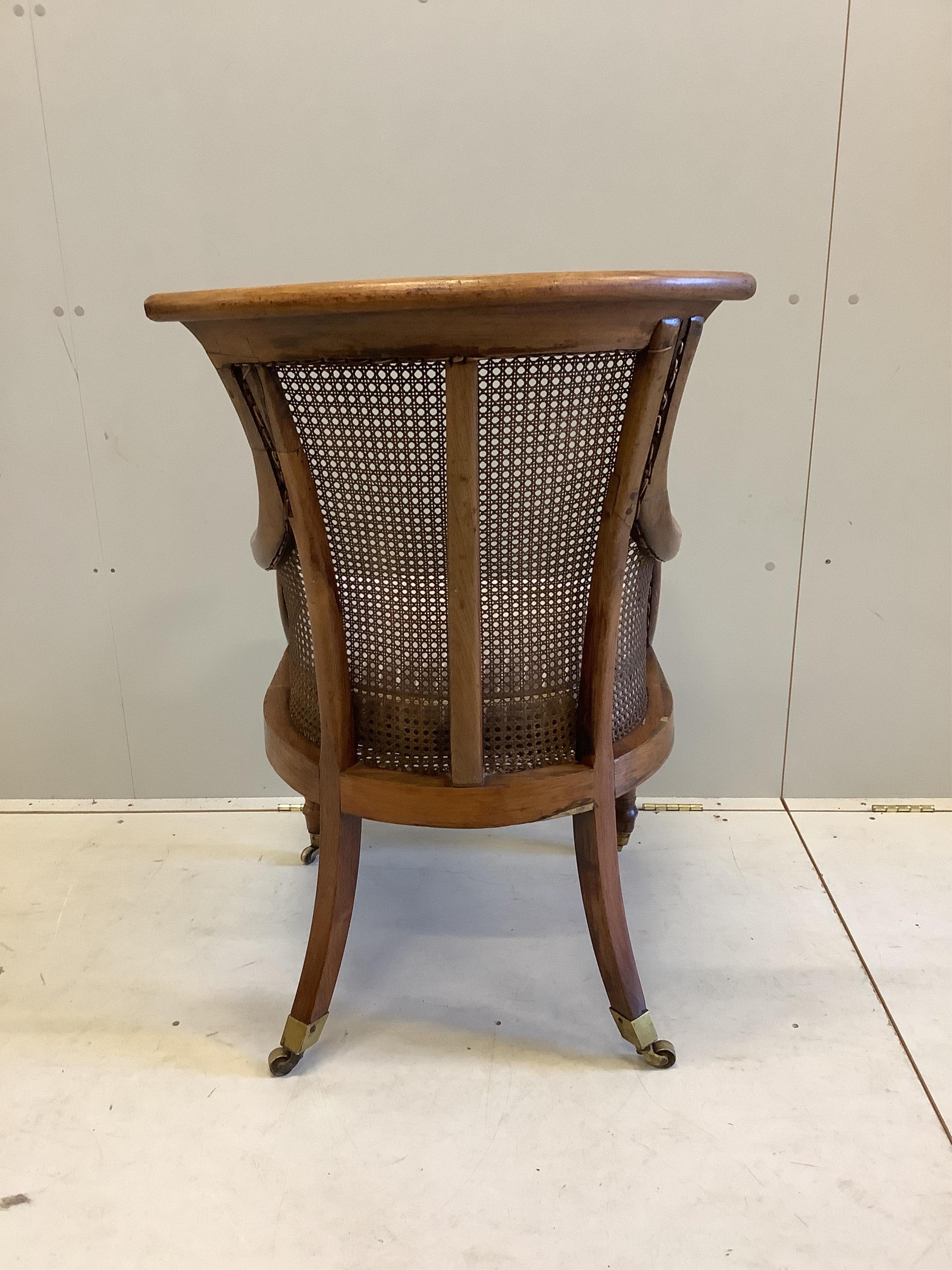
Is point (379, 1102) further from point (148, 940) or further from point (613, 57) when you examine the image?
point (613, 57)

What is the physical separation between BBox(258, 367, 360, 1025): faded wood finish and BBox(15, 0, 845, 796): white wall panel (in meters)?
0.78

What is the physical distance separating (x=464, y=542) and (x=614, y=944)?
651mm

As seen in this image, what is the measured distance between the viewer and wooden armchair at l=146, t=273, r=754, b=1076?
94 centimetres

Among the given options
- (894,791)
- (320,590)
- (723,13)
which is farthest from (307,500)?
(894,791)

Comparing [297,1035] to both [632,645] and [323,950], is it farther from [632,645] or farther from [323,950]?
[632,645]

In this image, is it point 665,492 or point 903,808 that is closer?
point 665,492

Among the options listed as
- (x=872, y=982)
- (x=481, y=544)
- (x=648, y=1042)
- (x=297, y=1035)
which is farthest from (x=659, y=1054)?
(x=481, y=544)

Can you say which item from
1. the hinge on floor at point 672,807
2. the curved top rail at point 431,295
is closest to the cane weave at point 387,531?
the curved top rail at point 431,295

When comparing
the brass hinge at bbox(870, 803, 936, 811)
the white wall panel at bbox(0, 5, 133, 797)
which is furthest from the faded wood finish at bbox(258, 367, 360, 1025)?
the brass hinge at bbox(870, 803, 936, 811)

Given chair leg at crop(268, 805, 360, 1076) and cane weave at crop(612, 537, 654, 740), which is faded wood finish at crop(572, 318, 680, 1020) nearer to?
cane weave at crop(612, 537, 654, 740)

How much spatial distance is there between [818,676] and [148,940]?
146cm

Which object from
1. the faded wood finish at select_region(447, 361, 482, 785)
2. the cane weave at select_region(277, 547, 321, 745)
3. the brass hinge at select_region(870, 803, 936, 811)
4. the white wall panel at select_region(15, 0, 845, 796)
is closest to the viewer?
the faded wood finish at select_region(447, 361, 482, 785)

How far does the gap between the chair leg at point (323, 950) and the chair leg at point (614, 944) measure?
1.09 ft

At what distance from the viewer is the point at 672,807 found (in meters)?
2.02
